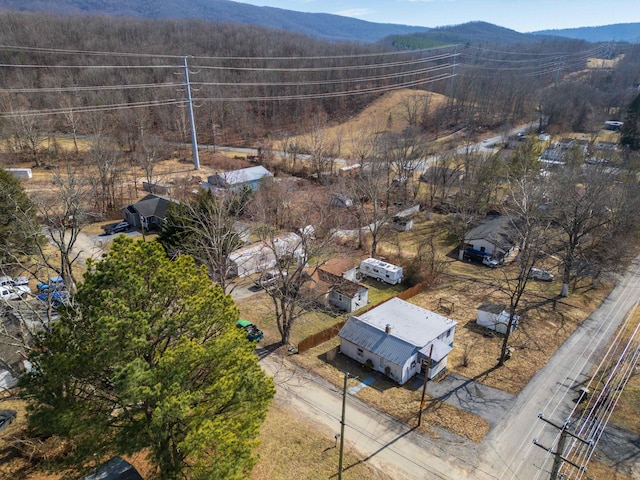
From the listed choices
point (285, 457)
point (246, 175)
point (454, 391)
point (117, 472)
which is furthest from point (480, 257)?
point (117, 472)

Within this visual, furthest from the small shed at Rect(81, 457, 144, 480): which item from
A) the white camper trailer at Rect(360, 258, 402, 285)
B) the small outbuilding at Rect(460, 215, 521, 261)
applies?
the small outbuilding at Rect(460, 215, 521, 261)

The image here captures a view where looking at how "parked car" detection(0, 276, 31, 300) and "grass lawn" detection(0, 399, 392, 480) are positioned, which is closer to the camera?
"grass lawn" detection(0, 399, 392, 480)

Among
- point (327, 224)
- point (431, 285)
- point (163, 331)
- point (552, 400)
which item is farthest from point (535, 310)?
point (163, 331)

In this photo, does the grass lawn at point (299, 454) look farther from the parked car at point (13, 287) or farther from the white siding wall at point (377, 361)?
the parked car at point (13, 287)

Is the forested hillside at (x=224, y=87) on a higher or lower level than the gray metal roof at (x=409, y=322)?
higher

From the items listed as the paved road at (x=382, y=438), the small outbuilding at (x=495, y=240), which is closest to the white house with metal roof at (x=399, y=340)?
the paved road at (x=382, y=438)

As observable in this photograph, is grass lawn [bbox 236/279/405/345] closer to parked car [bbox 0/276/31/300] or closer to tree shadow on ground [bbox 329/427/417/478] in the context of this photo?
tree shadow on ground [bbox 329/427/417/478]

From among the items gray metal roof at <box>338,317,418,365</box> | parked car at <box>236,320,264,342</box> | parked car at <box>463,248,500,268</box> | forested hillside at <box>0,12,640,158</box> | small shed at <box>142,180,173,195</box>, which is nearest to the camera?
gray metal roof at <box>338,317,418,365</box>
